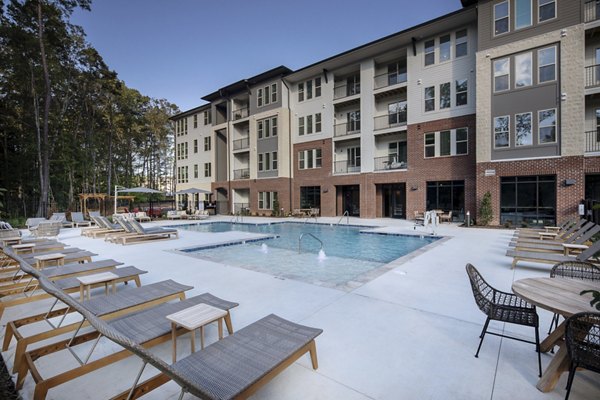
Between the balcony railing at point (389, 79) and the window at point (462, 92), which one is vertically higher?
the balcony railing at point (389, 79)

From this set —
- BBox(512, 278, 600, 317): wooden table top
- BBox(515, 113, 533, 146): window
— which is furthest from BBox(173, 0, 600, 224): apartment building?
BBox(512, 278, 600, 317): wooden table top

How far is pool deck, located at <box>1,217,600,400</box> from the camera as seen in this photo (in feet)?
7.93

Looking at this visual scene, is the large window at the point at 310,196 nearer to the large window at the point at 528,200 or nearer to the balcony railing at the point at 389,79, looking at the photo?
the balcony railing at the point at 389,79

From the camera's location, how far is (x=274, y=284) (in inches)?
209

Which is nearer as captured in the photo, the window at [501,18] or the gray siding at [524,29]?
the gray siding at [524,29]

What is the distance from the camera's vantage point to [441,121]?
16750 millimetres

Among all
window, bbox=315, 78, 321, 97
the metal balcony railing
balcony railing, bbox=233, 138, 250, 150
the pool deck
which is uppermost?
window, bbox=315, 78, 321, 97

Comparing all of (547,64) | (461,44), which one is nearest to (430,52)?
(461,44)

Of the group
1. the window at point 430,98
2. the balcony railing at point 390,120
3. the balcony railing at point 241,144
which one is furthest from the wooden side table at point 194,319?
the balcony railing at point 241,144

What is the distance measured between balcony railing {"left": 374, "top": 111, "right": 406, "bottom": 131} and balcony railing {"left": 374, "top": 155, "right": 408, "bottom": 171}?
2036mm

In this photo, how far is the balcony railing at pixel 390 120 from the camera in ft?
61.1

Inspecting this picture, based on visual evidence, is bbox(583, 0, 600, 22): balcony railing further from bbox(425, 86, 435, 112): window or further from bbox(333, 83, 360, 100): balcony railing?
bbox(333, 83, 360, 100): balcony railing

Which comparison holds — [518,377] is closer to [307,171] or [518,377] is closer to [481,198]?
[481,198]

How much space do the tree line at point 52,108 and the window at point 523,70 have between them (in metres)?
24.7
